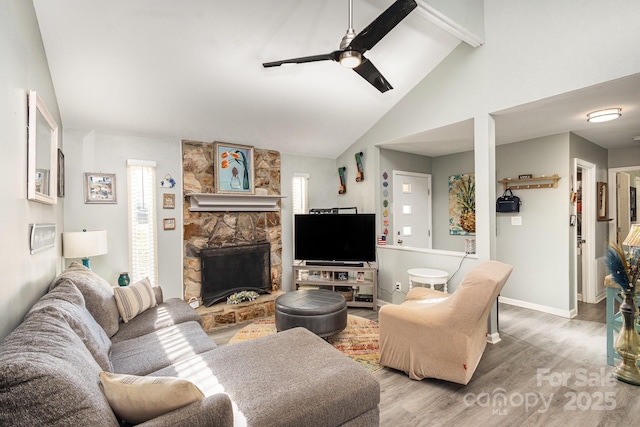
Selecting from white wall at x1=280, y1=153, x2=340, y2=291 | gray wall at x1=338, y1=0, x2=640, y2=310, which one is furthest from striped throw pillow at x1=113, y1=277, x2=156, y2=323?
gray wall at x1=338, y1=0, x2=640, y2=310

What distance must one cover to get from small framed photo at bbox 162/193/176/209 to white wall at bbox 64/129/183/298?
0.12 feet

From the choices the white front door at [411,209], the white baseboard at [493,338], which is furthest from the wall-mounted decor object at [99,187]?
the white baseboard at [493,338]

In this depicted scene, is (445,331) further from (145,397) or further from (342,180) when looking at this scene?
(342,180)

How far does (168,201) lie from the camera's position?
3.80 metres

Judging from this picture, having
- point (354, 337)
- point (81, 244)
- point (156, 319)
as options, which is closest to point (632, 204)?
point (354, 337)

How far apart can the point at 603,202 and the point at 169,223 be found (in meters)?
6.37

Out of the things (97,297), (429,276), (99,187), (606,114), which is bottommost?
(429,276)

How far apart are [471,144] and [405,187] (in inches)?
46.4

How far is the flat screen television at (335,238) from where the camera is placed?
4246mm

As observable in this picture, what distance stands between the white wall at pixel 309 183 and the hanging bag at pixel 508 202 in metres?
2.57

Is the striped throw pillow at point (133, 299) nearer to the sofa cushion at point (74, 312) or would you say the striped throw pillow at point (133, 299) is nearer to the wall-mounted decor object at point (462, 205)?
the sofa cushion at point (74, 312)

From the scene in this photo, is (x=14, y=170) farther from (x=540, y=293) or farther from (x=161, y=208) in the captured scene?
(x=540, y=293)

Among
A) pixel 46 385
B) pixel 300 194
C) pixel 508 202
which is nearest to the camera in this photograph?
pixel 46 385

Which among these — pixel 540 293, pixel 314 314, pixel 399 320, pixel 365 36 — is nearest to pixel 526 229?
pixel 540 293
